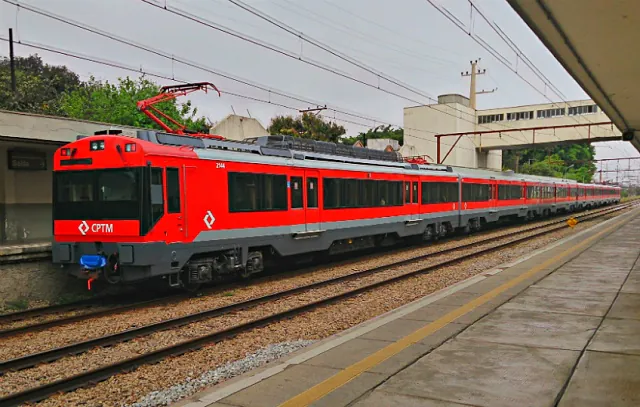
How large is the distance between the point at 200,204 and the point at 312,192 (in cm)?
390

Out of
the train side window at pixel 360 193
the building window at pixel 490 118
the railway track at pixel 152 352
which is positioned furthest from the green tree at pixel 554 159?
the railway track at pixel 152 352

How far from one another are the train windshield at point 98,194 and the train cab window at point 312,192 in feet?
16.1

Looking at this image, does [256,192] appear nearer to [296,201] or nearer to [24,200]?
[296,201]

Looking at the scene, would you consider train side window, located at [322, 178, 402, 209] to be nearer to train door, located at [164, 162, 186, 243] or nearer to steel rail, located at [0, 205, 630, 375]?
steel rail, located at [0, 205, 630, 375]

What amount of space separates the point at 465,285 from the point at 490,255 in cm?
664

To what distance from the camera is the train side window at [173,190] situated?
965cm

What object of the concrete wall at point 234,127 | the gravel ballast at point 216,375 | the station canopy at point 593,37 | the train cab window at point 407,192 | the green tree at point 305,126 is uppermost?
the green tree at point 305,126

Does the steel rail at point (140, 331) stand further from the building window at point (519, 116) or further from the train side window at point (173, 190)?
the building window at point (519, 116)

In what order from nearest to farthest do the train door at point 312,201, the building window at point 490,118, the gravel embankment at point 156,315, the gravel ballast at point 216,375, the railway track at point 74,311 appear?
the gravel ballast at point 216,375
the gravel embankment at point 156,315
the railway track at point 74,311
the train door at point 312,201
the building window at point 490,118

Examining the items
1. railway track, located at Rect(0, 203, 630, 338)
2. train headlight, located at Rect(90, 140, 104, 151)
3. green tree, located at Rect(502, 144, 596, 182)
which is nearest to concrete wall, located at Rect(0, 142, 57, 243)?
train headlight, located at Rect(90, 140, 104, 151)

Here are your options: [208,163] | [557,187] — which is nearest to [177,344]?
[208,163]

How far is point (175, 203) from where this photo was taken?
9.74m

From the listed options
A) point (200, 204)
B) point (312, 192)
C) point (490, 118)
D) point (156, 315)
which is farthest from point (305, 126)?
point (156, 315)

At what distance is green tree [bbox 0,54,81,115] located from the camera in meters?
38.7
